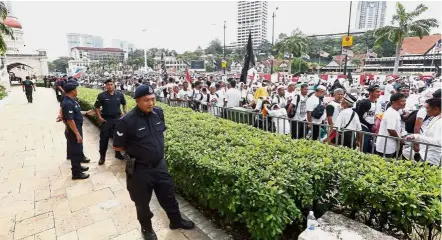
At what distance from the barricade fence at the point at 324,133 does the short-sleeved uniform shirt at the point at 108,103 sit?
2850mm

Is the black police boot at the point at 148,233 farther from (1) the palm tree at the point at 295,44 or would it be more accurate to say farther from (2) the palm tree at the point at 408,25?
(1) the palm tree at the point at 295,44

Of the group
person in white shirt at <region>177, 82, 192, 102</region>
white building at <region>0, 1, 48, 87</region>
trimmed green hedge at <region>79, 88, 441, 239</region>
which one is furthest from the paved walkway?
white building at <region>0, 1, 48, 87</region>

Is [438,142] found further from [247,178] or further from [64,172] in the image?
[64,172]

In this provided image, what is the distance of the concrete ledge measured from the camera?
226 centimetres

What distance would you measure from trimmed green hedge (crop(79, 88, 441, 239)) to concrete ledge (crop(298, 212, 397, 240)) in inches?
7.9

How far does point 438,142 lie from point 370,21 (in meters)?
133

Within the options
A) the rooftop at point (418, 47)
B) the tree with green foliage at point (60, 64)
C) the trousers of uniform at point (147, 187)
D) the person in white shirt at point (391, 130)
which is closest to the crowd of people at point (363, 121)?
the person in white shirt at point (391, 130)

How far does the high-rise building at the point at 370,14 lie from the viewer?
332 ft

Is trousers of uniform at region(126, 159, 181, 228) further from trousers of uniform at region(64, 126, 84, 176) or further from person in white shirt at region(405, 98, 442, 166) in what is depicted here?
person in white shirt at region(405, 98, 442, 166)

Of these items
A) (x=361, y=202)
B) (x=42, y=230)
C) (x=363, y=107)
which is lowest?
(x=42, y=230)

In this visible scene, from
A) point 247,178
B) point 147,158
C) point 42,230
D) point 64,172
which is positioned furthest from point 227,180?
point 64,172

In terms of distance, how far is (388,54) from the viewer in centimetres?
8006

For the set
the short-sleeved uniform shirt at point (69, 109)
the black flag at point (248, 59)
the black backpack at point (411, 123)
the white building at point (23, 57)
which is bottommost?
the black backpack at point (411, 123)

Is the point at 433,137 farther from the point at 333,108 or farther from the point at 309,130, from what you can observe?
the point at 309,130
